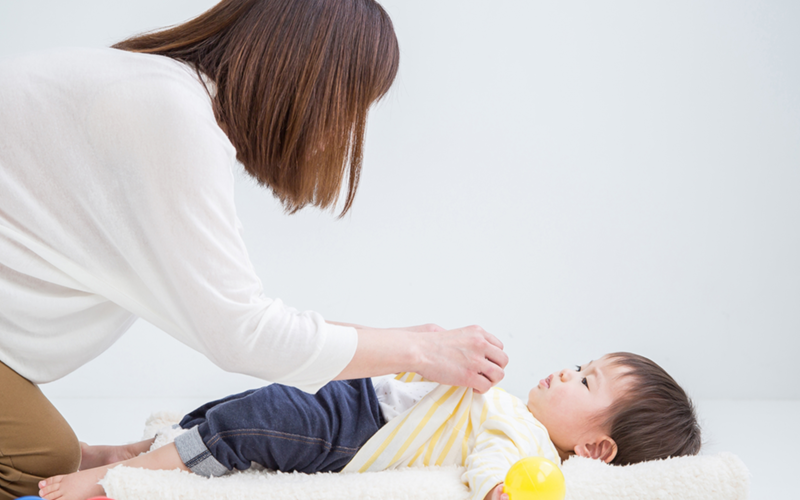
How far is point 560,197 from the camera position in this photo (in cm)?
221

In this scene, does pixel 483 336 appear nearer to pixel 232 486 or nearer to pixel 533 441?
pixel 533 441

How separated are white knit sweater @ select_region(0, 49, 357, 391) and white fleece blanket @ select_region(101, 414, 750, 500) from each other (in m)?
0.22

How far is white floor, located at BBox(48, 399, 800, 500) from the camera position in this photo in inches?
62.4

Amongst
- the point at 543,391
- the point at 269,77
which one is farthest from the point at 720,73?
the point at 269,77

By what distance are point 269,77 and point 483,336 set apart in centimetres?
52

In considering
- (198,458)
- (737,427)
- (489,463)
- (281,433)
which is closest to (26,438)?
(198,458)

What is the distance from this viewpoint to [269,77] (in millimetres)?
929

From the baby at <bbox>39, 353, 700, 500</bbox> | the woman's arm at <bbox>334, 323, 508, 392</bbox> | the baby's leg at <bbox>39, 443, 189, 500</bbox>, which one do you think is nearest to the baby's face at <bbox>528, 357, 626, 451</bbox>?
the baby at <bbox>39, 353, 700, 500</bbox>

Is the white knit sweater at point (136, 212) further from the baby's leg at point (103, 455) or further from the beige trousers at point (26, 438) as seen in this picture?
the baby's leg at point (103, 455)

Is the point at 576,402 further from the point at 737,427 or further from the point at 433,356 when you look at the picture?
the point at 737,427

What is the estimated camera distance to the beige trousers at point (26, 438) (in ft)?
3.17

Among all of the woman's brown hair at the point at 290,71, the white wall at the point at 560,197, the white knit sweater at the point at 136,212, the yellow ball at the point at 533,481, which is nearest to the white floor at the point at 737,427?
the white wall at the point at 560,197

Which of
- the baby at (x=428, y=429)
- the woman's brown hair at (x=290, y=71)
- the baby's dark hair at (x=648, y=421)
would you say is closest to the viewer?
the woman's brown hair at (x=290, y=71)

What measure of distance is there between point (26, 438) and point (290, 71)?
2.26 ft
